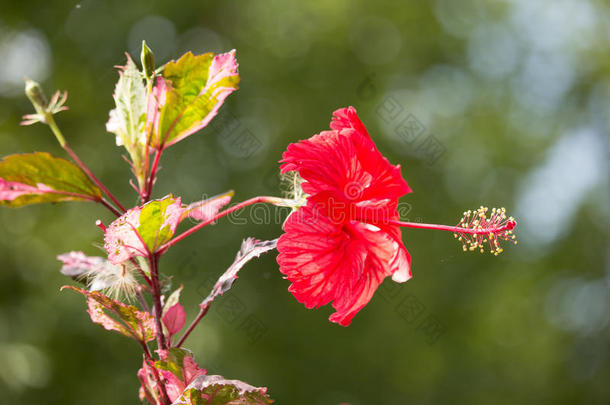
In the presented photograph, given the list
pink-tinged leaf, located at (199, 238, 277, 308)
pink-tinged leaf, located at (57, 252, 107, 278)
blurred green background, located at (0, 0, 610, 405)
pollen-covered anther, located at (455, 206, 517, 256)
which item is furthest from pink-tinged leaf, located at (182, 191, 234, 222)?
blurred green background, located at (0, 0, 610, 405)

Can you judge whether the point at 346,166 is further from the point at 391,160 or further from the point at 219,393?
the point at 391,160

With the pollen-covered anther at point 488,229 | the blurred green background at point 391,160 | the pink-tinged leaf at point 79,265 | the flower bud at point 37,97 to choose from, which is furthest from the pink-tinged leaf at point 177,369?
the blurred green background at point 391,160

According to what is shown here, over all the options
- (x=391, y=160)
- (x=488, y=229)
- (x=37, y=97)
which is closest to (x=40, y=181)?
(x=37, y=97)

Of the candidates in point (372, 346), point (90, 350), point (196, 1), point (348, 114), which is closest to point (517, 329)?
point (372, 346)

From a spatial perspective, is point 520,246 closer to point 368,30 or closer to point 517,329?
point 517,329

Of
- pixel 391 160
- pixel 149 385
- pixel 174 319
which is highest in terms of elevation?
pixel 391 160

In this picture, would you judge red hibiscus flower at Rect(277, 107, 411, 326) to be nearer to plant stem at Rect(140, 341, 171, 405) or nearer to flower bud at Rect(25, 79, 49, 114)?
plant stem at Rect(140, 341, 171, 405)

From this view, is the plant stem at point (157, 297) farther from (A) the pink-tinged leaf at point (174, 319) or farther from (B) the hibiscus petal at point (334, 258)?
(B) the hibiscus petal at point (334, 258)
